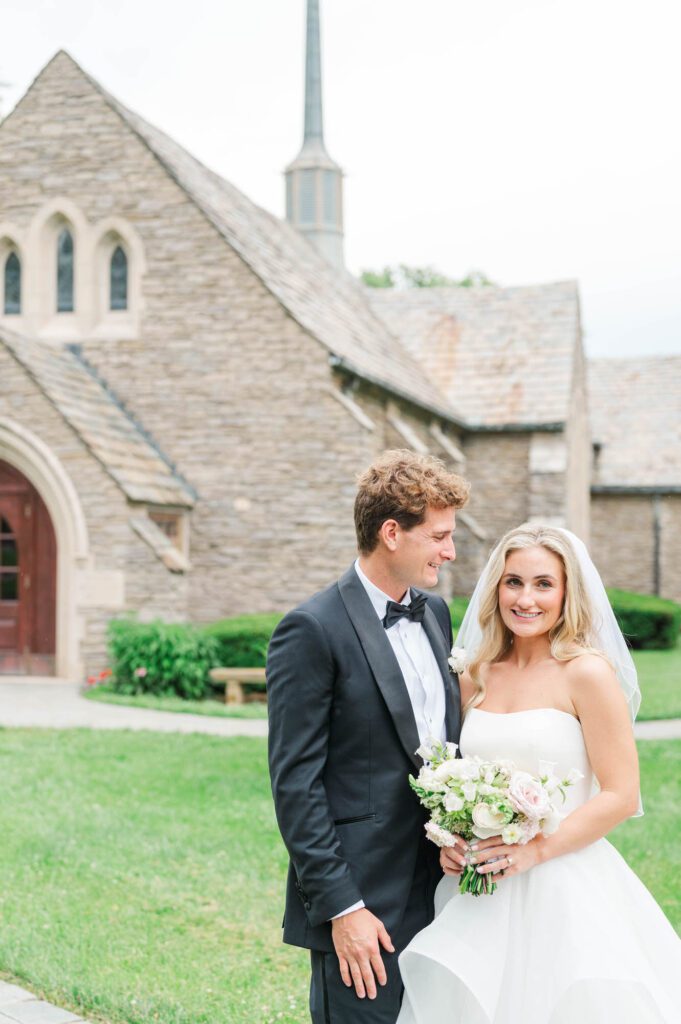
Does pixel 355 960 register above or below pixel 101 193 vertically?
below

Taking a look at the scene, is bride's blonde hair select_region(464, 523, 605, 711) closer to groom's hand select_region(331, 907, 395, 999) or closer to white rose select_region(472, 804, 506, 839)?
white rose select_region(472, 804, 506, 839)

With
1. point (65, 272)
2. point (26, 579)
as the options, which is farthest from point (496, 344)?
point (26, 579)

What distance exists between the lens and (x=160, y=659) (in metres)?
14.2

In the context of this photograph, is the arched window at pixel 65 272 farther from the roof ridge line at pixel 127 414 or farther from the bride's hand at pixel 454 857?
the bride's hand at pixel 454 857

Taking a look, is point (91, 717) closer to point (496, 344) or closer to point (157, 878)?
point (157, 878)

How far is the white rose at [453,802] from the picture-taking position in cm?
302

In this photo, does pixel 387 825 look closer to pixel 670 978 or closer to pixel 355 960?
pixel 355 960

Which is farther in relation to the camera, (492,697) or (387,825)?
(492,697)

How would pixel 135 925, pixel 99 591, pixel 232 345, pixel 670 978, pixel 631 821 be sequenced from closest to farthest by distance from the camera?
pixel 670 978
pixel 135 925
pixel 631 821
pixel 99 591
pixel 232 345

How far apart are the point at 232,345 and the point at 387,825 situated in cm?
1458

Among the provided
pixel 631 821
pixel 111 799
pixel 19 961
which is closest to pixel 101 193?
A: pixel 111 799

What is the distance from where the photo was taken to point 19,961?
5.10 m

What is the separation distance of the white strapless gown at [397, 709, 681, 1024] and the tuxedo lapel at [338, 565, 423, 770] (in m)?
0.28

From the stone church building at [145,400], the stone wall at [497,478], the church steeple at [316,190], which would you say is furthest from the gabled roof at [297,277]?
the church steeple at [316,190]
